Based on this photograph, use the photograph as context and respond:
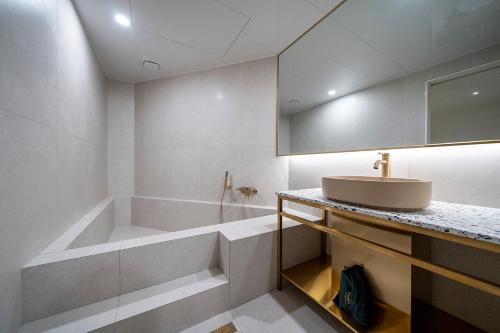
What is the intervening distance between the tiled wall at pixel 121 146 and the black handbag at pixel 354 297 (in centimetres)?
270

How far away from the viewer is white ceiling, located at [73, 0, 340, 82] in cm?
138

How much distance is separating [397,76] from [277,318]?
167 centimetres

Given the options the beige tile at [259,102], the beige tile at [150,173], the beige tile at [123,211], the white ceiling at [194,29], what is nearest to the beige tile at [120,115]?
the beige tile at [150,173]

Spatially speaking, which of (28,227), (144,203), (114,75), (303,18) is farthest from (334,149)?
(114,75)

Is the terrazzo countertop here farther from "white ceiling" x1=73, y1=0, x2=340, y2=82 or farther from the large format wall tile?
"white ceiling" x1=73, y1=0, x2=340, y2=82

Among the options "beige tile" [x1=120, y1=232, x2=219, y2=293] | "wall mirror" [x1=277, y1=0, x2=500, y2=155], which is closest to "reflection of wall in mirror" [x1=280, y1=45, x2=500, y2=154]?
"wall mirror" [x1=277, y1=0, x2=500, y2=155]

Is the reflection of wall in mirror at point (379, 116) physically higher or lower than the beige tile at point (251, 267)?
higher

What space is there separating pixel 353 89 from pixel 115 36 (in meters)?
2.18

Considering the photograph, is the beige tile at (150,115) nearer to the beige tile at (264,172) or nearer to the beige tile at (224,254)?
the beige tile at (264,172)

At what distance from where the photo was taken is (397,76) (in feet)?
3.71

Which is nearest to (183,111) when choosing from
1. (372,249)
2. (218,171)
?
(218,171)

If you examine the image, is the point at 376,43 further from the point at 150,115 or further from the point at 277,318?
the point at 150,115

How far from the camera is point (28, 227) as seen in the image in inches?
33.9

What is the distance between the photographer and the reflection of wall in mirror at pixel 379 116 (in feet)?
3.23
